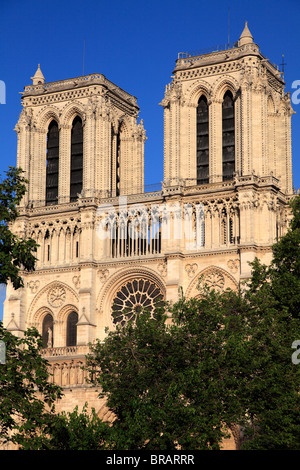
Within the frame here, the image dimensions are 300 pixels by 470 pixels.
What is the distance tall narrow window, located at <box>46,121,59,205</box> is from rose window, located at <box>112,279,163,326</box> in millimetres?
8726

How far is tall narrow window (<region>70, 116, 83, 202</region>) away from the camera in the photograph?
70000mm

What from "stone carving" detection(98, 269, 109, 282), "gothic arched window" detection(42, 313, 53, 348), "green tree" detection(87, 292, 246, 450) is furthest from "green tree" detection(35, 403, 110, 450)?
"gothic arched window" detection(42, 313, 53, 348)

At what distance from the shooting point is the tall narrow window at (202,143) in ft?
215

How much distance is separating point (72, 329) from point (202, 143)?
48.3 feet

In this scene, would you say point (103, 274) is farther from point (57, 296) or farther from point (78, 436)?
point (78, 436)

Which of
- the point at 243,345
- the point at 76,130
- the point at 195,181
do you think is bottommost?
the point at 243,345

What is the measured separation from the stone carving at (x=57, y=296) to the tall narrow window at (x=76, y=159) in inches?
250

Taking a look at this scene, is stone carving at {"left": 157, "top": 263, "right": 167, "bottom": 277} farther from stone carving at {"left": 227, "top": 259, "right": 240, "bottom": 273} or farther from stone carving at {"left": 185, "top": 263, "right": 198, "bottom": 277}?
stone carving at {"left": 227, "top": 259, "right": 240, "bottom": 273}

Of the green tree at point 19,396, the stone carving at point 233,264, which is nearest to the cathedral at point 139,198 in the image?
the stone carving at point 233,264

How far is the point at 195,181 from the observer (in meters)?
65.0
